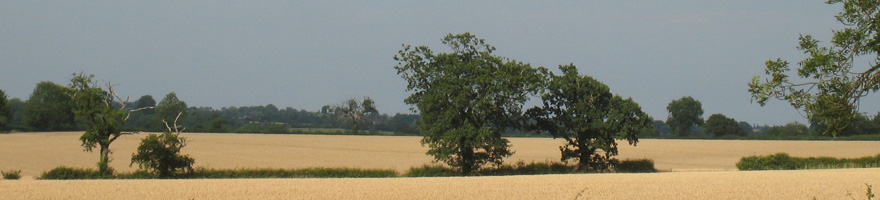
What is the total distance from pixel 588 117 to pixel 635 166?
11.5 feet

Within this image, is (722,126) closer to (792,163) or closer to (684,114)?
(684,114)

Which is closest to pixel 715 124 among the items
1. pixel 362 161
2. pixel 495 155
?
pixel 362 161

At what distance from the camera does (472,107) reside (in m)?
35.4

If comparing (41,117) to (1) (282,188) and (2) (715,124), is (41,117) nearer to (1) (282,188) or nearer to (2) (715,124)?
(1) (282,188)

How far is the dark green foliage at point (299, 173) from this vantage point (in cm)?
3169

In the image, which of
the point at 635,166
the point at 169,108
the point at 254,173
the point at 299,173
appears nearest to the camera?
the point at 254,173

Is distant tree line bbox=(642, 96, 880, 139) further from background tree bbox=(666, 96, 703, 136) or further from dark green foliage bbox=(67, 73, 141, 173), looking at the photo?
dark green foliage bbox=(67, 73, 141, 173)

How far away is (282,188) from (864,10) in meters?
14.5

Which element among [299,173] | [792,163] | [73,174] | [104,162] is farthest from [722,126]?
[73,174]

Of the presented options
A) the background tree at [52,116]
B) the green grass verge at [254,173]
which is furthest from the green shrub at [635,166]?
the background tree at [52,116]

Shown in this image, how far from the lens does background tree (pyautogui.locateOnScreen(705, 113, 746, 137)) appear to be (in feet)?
311

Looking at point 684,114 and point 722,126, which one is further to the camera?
point 684,114

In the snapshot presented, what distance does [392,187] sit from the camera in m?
19.9

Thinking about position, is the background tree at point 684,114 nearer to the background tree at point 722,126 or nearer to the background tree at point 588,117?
the background tree at point 722,126
